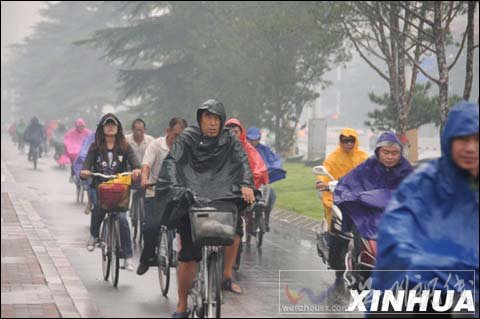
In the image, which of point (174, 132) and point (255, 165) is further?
point (174, 132)

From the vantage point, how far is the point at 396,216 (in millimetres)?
4781

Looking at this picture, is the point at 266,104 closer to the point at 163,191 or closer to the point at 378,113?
the point at 378,113

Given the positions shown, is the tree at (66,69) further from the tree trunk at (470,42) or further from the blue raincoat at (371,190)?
the blue raincoat at (371,190)

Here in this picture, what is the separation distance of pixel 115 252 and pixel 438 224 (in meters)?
6.42

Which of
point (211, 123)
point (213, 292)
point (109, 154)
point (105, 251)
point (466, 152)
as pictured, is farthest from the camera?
point (109, 154)

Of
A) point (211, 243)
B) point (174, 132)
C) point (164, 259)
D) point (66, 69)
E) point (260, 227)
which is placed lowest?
point (260, 227)

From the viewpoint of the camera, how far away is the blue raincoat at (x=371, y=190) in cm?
918

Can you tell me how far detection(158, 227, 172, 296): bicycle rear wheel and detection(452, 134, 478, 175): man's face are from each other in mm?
5718

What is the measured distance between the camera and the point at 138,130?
50.3 ft

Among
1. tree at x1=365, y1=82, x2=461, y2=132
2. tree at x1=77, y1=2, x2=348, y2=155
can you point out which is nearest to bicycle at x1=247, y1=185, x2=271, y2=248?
tree at x1=365, y1=82, x2=461, y2=132

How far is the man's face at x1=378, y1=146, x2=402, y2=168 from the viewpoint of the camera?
920 centimetres

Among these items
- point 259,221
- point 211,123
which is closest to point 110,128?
point 211,123

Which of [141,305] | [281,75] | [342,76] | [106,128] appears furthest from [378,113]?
[342,76]

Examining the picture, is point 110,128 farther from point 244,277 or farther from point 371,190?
point 371,190
